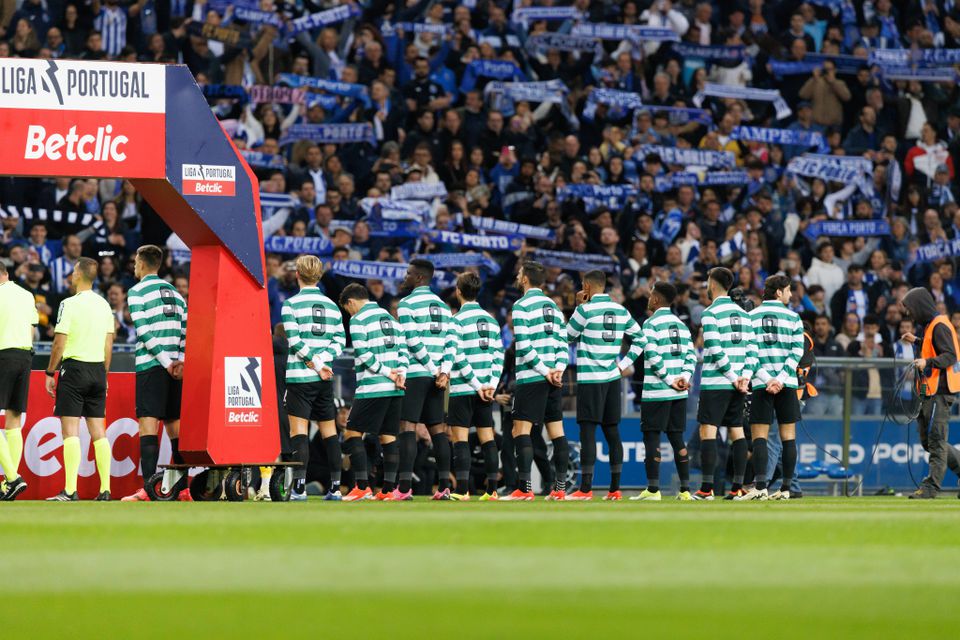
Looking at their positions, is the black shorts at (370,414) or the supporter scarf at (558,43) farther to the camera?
the supporter scarf at (558,43)

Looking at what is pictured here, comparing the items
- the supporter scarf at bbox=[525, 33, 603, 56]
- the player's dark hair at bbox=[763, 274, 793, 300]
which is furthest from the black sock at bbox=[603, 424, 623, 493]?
the supporter scarf at bbox=[525, 33, 603, 56]

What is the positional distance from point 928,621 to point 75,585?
306 cm

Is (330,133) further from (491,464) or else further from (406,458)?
(491,464)

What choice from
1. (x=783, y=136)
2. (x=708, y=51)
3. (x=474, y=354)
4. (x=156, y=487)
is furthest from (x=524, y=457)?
(x=708, y=51)

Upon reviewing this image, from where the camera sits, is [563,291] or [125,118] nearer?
[125,118]

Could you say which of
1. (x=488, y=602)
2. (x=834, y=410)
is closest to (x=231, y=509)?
(x=488, y=602)

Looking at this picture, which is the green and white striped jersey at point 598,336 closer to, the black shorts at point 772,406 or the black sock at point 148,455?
the black shorts at point 772,406

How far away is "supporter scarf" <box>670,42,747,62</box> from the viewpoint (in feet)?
84.9

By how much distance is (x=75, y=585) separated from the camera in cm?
579

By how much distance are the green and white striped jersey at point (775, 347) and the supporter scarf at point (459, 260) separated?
18.9ft

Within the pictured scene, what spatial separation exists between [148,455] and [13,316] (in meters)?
1.84

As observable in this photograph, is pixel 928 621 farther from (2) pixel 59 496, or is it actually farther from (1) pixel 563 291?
(1) pixel 563 291

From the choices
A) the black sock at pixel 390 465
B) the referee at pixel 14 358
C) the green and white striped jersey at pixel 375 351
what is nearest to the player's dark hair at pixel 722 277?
the green and white striped jersey at pixel 375 351

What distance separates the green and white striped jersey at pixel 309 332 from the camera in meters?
15.3
